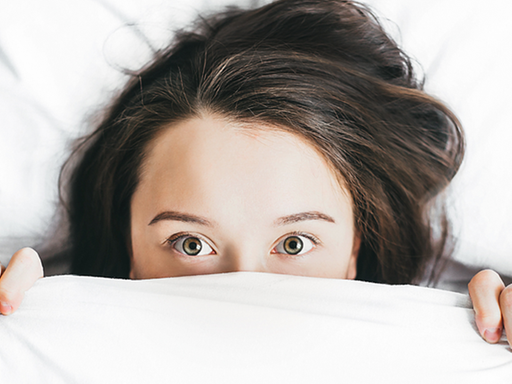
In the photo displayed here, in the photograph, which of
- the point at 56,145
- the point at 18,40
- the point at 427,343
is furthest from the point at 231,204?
the point at 18,40

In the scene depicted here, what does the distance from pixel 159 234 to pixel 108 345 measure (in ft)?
0.82

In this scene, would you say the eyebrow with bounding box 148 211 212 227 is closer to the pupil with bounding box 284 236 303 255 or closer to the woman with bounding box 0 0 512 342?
the woman with bounding box 0 0 512 342

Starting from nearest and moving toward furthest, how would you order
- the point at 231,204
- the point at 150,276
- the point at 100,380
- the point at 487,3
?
the point at 100,380 < the point at 231,204 < the point at 150,276 < the point at 487,3

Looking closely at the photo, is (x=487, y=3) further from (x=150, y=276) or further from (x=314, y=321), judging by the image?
(x=150, y=276)

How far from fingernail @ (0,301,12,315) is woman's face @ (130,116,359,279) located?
0.26 meters

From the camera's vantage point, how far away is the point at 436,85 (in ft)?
3.39

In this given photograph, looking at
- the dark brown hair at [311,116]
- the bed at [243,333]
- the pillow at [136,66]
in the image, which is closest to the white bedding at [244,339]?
the bed at [243,333]

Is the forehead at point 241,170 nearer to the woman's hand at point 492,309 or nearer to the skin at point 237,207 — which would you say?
the skin at point 237,207

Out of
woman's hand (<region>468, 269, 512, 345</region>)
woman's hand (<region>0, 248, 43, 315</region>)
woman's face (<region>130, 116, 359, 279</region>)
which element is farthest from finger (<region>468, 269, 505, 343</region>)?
woman's hand (<region>0, 248, 43, 315</region>)

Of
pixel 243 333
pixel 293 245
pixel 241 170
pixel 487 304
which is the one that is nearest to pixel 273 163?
pixel 241 170

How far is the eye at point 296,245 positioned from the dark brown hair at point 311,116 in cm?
13

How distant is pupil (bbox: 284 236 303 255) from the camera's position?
0.83 metres

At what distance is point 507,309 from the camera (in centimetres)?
65

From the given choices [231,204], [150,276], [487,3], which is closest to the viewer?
[231,204]
